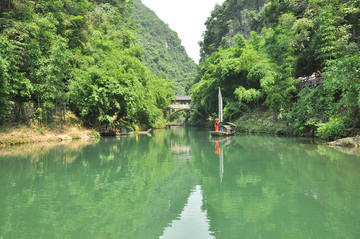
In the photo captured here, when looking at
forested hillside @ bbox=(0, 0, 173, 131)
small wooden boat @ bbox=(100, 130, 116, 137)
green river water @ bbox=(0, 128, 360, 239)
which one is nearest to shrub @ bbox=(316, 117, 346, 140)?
green river water @ bbox=(0, 128, 360, 239)

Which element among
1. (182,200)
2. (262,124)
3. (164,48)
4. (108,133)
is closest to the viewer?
(182,200)

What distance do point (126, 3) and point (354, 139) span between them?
38187mm

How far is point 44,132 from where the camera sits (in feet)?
58.4

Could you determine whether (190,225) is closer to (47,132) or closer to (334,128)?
(334,128)

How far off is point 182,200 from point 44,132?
15346mm

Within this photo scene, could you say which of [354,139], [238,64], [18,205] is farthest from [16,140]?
[238,64]

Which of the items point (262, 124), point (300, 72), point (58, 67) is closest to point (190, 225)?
point (58, 67)

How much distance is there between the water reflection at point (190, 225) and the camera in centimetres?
364

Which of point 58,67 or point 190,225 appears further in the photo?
point 58,67

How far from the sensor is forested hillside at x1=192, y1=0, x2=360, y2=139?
13.4 metres

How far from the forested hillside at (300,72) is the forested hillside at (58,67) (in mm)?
9567

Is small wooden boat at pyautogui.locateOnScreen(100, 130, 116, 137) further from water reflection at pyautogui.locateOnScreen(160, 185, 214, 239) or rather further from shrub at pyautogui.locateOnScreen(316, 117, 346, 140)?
water reflection at pyautogui.locateOnScreen(160, 185, 214, 239)

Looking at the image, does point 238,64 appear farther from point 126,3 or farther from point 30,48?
point 126,3

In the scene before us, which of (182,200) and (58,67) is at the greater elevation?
(58,67)
